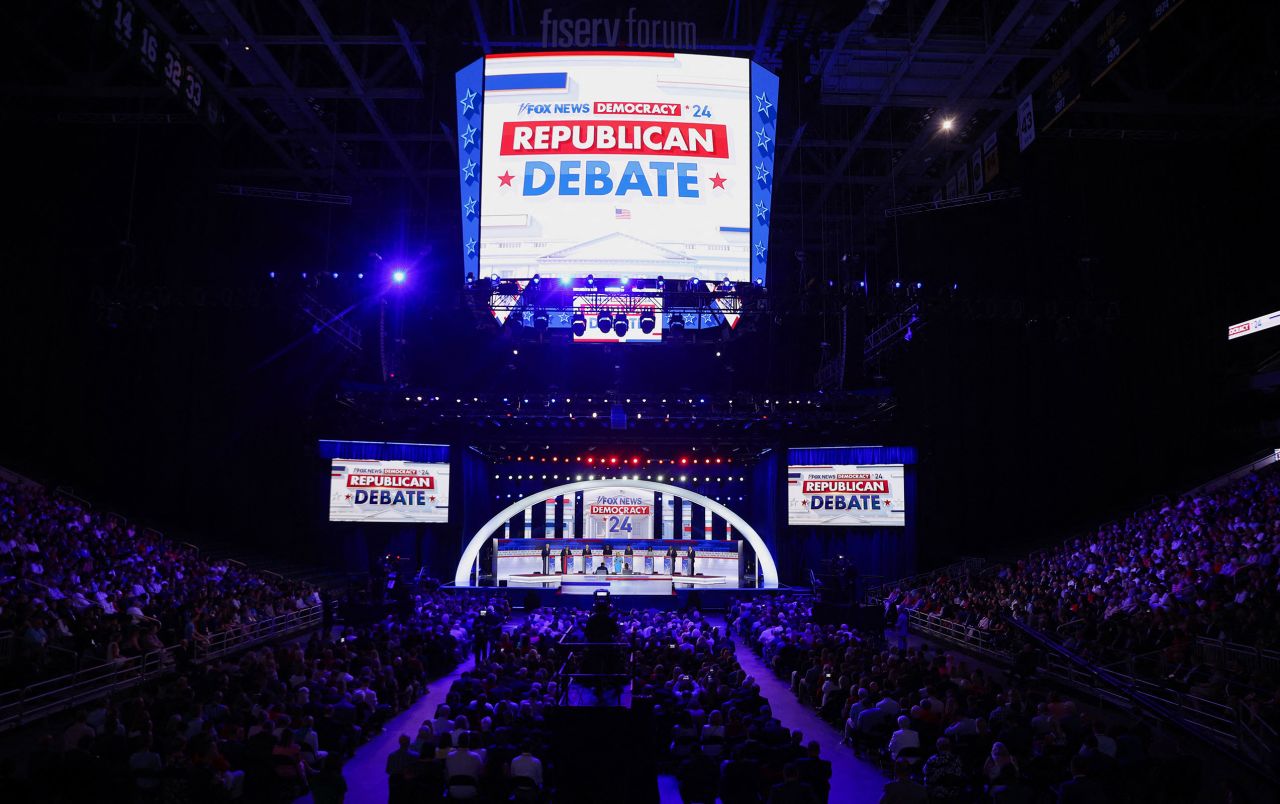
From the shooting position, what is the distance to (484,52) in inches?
688

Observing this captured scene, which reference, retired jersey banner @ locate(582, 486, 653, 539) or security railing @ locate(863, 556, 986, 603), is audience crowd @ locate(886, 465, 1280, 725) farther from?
retired jersey banner @ locate(582, 486, 653, 539)

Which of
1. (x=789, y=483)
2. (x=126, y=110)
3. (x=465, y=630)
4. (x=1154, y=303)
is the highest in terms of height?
(x=126, y=110)

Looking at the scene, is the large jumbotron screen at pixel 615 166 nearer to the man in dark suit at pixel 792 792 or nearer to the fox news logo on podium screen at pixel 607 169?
the fox news logo on podium screen at pixel 607 169

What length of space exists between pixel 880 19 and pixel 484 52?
26.8 ft

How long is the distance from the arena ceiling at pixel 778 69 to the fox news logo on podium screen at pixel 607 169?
5.36 feet

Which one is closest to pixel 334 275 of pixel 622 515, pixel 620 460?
pixel 620 460

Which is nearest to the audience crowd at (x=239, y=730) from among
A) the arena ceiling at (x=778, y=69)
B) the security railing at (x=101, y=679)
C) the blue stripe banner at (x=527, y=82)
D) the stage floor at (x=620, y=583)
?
the security railing at (x=101, y=679)

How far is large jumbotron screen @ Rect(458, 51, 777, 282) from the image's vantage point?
14625mm

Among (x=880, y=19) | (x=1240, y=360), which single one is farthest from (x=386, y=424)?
(x=1240, y=360)

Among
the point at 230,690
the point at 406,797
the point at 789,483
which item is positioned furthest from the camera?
the point at 789,483

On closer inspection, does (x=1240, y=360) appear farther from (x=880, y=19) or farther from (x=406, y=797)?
(x=406, y=797)

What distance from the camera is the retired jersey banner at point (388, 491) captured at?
27.0 m

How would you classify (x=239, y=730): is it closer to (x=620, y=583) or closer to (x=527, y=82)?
(x=527, y=82)

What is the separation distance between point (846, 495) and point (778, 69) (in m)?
15.1
